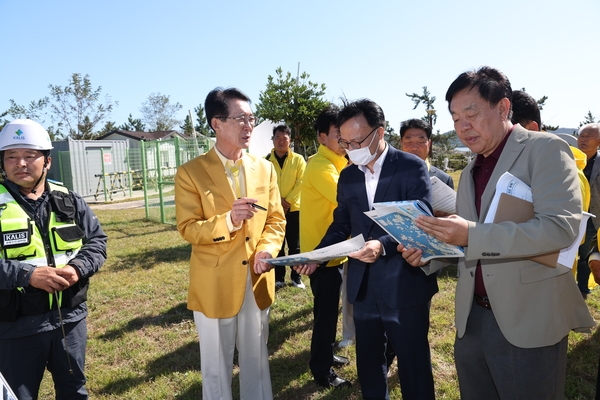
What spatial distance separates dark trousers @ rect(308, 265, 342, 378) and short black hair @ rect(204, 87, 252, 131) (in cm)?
158

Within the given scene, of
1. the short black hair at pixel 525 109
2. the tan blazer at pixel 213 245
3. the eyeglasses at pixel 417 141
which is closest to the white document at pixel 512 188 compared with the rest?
the short black hair at pixel 525 109

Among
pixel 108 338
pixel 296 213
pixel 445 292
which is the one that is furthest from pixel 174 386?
pixel 445 292

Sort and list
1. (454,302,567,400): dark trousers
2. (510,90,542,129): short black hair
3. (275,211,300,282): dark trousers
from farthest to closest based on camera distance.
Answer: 1. (275,211,300,282): dark trousers
2. (510,90,542,129): short black hair
3. (454,302,567,400): dark trousers

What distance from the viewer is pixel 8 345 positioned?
7.66 feet

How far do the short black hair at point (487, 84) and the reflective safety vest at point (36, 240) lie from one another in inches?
92.5

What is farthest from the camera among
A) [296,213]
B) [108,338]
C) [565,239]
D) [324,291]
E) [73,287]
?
[296,213]

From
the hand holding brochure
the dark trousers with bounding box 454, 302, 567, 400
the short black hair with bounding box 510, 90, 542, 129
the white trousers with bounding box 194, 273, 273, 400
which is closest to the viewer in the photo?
the hand holding brochure

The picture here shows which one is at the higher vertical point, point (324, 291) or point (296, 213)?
point (296, 213)

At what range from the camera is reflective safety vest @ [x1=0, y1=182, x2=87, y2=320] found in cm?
234

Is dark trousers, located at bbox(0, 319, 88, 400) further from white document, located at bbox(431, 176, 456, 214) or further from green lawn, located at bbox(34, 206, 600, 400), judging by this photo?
A: white document, located at bbox(431, 176, 456, 214)

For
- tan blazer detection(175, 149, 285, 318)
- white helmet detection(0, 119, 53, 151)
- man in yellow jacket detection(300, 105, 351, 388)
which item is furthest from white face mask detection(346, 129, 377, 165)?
white helmet detection(0, 119, 53, 151)

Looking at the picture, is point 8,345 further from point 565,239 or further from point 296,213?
point 296,213

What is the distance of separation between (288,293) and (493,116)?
4441mm

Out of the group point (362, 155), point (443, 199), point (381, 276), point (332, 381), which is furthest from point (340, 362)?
point (362, 155)
